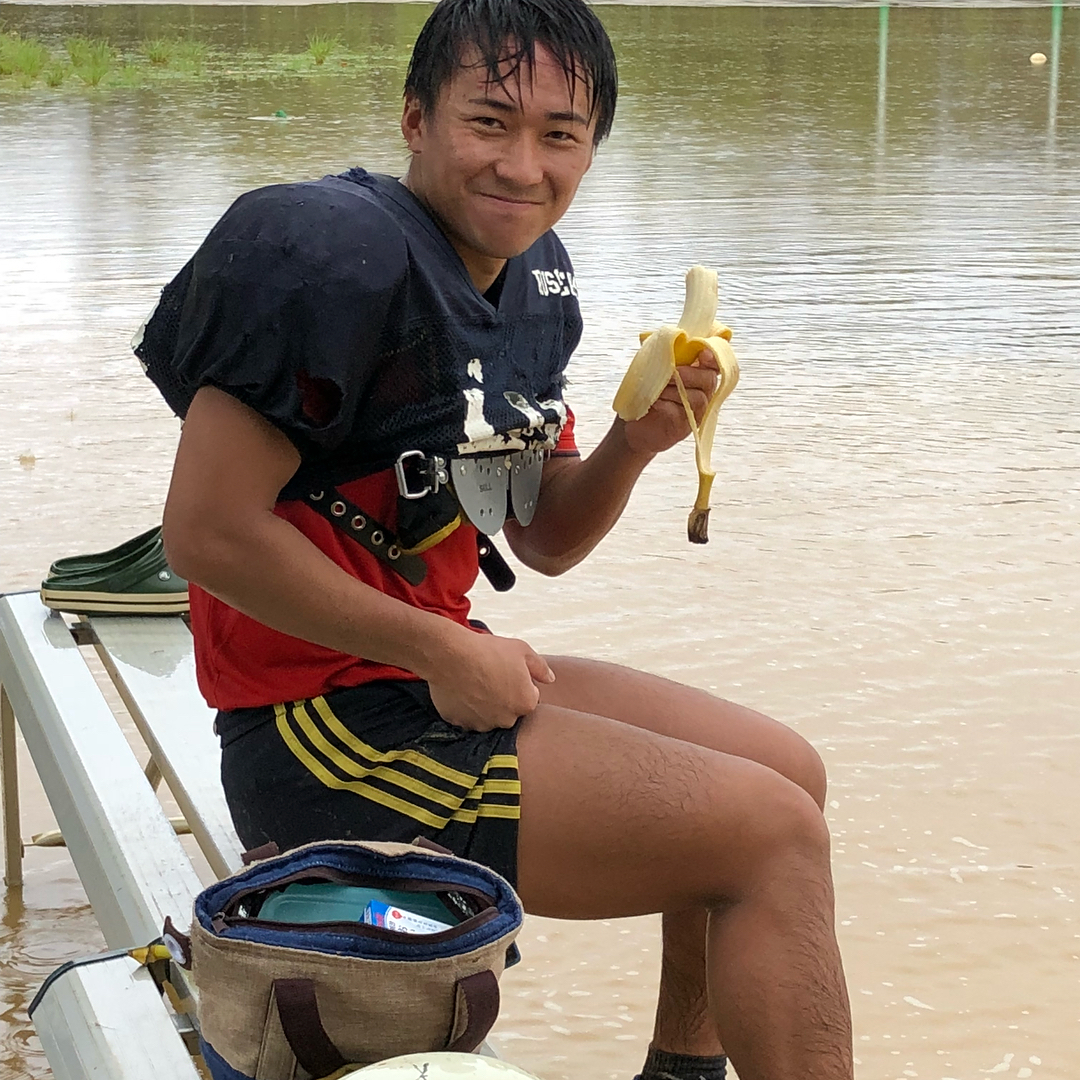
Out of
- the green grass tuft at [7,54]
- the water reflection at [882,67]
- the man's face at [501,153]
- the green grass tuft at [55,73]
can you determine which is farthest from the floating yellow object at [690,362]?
the green grass tuft at [7,54]

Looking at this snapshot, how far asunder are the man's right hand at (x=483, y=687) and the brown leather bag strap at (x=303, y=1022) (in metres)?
0.38

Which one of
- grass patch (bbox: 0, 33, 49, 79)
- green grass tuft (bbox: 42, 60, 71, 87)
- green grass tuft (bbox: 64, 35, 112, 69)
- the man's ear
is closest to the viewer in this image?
the man's ear

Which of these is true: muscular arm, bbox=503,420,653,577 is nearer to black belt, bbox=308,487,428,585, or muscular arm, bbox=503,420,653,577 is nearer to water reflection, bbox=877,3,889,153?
black belt, bbox=308,487,428,585

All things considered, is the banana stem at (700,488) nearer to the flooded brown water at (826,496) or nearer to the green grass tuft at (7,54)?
the flooded brown water at (826,496)

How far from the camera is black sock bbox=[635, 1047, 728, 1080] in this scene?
2320 millimetres

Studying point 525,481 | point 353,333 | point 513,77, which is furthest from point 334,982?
point 513,77

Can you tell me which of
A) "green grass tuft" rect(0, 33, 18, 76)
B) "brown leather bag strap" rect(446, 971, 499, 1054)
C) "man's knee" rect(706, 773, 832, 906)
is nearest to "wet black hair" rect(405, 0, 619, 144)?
"man's knee" rect(706, 773, 832, 906)

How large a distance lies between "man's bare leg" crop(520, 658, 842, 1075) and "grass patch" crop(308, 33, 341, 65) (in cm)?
1790

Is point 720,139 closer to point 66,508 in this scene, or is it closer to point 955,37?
point 66,508

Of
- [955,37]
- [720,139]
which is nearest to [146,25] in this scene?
[955,37]

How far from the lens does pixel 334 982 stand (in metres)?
1.70

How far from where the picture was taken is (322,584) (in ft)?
6.23

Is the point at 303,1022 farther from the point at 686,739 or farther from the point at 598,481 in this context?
the point at 598,481

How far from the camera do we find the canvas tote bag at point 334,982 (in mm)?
1697
